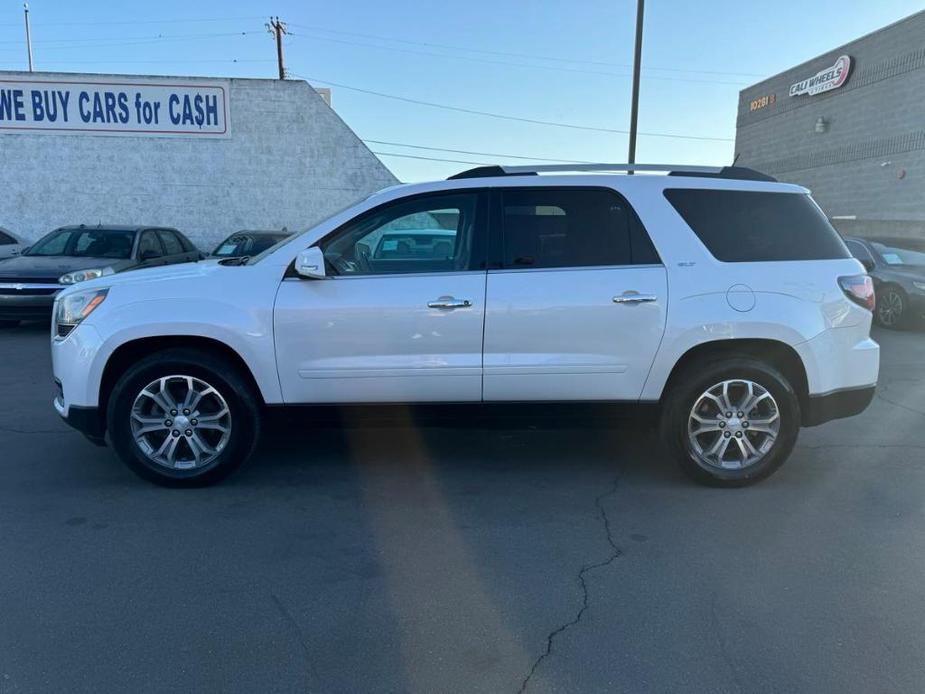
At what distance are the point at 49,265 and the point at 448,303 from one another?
27.9 ft

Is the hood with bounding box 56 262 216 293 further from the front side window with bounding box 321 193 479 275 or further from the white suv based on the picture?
the front side window with bounding box 321 193 479 275

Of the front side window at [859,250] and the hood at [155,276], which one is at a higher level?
the front side window at [859,250]

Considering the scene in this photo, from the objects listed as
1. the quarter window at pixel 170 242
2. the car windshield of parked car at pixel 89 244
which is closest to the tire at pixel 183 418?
the car windshield of parked car at pixel 89 244

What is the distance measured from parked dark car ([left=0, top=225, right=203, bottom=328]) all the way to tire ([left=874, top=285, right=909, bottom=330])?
1213 centimetres

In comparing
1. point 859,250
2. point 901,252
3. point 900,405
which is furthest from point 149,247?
point 901,252

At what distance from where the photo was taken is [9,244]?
47.1 ft

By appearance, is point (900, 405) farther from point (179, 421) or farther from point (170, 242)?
point (170, 242)

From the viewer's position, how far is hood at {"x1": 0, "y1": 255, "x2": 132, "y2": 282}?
31.1 feet

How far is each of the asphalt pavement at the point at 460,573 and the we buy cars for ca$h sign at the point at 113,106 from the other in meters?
15.0

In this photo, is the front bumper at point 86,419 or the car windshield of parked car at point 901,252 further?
the car windshield of parked car at point 901,252

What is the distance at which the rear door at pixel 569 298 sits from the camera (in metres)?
3.97

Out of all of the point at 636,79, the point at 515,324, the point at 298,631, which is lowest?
the point at 298,631

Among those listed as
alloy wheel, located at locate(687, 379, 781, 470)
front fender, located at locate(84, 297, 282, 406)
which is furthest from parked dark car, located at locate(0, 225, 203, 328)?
alloy wheel, located at locate(687, 379, 781, 470)

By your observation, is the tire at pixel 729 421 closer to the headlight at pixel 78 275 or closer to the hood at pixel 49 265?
the headlight at pixel 78 275
